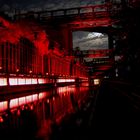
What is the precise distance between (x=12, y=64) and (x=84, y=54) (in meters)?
34.6

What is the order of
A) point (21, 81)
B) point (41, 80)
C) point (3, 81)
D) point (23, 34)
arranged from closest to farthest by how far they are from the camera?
point (3, 81)
point (21, 81)
point (23, 34)
point (41, 80)

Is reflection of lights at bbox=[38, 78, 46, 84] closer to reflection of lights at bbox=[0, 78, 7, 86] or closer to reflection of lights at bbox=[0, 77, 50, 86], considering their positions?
reflection of lights at bbox=[0, 77, 50, 86]

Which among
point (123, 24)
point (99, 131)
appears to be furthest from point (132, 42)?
point (99, 131)

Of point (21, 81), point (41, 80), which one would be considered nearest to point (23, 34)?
point (41, 80)

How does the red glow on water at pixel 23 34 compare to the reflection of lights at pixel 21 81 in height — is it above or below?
above

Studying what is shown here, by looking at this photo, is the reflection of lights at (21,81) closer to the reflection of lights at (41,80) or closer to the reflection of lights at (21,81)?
the reflection of lights at (21,81)

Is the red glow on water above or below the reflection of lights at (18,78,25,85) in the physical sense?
above

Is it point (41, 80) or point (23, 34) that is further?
point (41, 80)

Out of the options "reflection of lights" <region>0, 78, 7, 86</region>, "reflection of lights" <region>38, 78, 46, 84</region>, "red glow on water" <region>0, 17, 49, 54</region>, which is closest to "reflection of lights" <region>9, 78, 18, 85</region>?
"reflection of lights" <region>0, 78, 7, 86</region>

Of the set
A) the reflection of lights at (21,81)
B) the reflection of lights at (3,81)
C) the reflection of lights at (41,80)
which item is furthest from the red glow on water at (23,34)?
the reflection of lights at (3,81)

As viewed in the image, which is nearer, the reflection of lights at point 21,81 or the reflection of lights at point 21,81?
the reflection of lights at point 21,81

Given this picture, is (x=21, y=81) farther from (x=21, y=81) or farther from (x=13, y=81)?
(x=13, y=81)

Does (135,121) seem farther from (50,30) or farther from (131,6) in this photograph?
(50,30)

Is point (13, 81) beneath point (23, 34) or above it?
beneath
